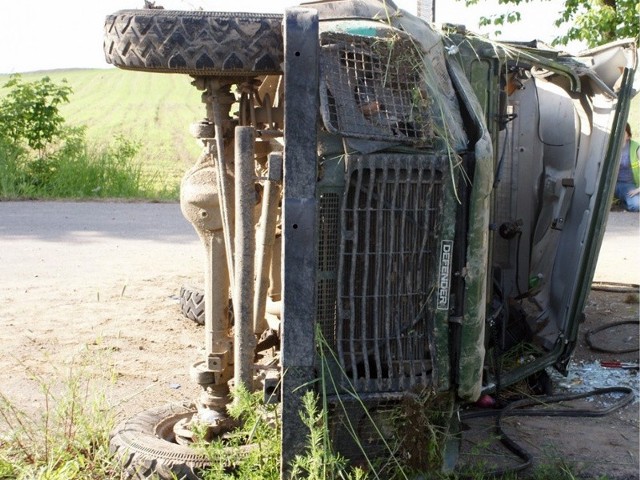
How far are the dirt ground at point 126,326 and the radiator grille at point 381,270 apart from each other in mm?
1103

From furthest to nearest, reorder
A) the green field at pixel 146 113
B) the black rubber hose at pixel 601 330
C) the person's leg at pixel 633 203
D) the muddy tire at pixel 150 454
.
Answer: the green field at pixel 146 113 < the person's leg at pixel 633 203 < the black rubber hose at pixel 601 330 < the muddy tire at pixel 150 454

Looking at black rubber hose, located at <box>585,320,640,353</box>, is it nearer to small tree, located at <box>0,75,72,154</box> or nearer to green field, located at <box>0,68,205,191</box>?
green field, located at <box>0,68,205,191</box>

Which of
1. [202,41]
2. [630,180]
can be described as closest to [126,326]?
[202,41]

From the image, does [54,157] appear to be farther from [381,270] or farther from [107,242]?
[381,270]

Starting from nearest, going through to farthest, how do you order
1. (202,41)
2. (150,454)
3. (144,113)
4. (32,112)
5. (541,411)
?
(202,41) → (150,454) → (541,411) → (32,112) → (144,113)

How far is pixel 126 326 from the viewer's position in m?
6.64

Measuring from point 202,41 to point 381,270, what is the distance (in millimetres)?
1185

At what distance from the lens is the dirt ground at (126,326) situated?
4.82 m

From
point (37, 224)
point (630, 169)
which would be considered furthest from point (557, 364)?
point (630, 169)

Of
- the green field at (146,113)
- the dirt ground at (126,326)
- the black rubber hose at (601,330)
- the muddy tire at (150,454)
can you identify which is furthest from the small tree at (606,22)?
the muddy tire at (150,454)

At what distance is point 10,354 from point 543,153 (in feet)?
12.2

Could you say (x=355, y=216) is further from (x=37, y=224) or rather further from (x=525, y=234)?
(x=37, y=224)

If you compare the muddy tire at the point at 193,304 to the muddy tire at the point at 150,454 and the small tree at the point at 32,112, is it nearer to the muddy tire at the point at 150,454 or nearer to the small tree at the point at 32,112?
the muddy tire at the point at 150,454

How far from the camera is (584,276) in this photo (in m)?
5.35
